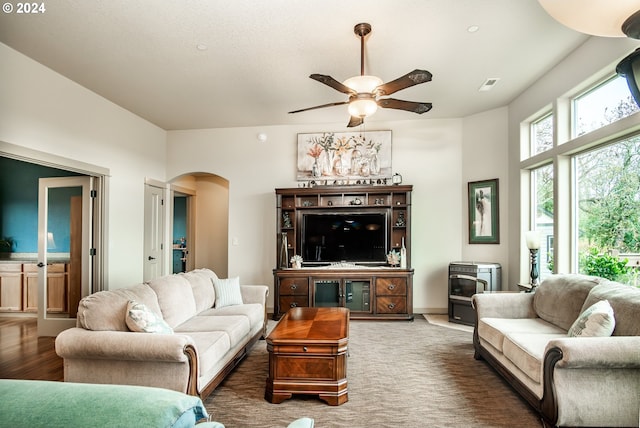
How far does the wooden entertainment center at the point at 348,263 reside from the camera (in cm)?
509

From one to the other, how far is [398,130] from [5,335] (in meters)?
6.32

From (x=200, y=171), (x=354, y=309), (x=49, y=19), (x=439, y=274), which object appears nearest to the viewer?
(x=49, y=19)

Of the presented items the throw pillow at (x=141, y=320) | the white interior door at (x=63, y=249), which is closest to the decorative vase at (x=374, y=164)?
the throw pillow at (x=141, y=320)

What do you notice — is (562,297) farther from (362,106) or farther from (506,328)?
(362,106)

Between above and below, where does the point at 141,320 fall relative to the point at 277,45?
below

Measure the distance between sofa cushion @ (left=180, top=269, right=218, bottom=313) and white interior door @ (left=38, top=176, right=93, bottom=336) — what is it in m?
1.74

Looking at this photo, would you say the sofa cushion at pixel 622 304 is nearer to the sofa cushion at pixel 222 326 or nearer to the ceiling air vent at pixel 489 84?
the ceiling air vent at pixel 489 84

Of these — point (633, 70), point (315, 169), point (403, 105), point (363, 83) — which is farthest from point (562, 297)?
point (315, 169)

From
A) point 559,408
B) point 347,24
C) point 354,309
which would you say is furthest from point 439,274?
point 347,24

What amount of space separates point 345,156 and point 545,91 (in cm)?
284

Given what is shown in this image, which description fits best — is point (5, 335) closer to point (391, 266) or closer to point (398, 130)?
point (391, 266)

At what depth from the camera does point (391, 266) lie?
533 cm

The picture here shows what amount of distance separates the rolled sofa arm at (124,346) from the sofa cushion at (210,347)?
0.80 ft

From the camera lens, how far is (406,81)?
9.20ft
